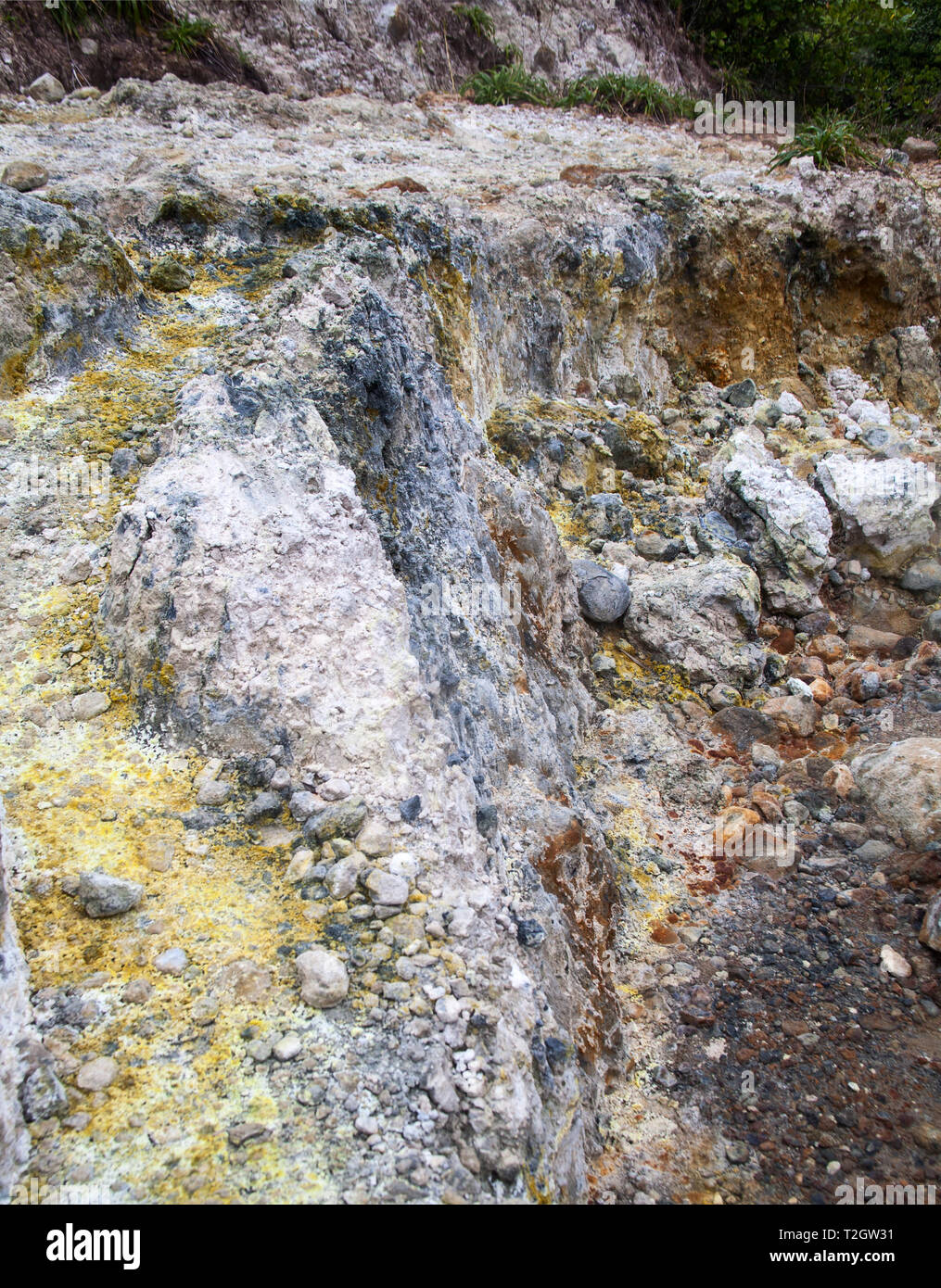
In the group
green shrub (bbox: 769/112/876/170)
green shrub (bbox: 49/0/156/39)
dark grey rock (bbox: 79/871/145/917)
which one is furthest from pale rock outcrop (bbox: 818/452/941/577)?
green shrub (bbox: 49/0/156/39)

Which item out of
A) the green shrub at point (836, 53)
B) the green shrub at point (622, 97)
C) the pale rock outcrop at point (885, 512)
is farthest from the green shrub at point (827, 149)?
the pale rock outcrop at point (885, 512)

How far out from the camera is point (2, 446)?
456 centimetres

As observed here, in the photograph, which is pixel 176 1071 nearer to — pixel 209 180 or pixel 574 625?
pixel 574 625

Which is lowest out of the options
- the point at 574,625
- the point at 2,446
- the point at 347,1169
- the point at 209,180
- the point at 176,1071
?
the point at 574,625

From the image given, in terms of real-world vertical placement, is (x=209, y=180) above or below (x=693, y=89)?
below

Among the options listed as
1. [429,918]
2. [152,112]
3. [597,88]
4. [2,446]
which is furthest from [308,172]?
[429,918]

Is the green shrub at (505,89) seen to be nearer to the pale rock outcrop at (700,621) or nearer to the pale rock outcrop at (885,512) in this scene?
the pale rock outcrop at (885,512)

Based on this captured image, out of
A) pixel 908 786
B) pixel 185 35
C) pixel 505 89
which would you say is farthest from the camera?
pixel 505 89

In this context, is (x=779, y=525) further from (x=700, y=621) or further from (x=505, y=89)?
(x=505, y=89)

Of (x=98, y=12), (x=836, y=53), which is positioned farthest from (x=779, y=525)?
(x=836, y=53)

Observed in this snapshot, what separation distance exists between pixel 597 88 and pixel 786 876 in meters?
13.0

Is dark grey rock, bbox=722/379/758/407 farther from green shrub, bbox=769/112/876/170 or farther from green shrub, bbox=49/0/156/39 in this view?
green shrub, bbox=49/0/156/39

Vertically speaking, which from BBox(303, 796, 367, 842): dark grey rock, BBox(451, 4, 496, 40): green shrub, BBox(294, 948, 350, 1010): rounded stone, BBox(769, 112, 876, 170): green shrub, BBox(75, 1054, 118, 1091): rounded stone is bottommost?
BBox(294, 948, 350, 1010): rounded stone

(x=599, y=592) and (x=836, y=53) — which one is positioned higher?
(x=836, y=53)
